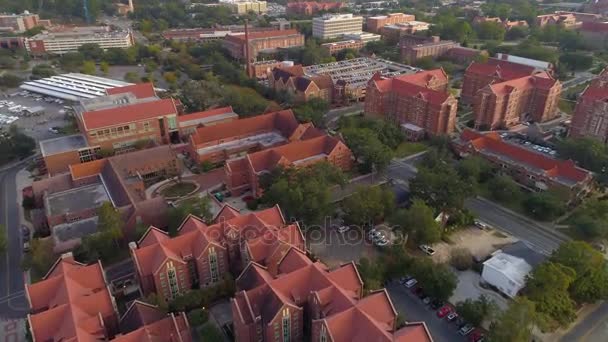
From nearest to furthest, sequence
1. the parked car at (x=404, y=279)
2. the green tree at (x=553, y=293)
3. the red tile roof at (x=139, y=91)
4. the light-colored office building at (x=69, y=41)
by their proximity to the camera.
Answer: the green tree at (x=553, y=293)
the parked car at (x=404, y=279)
the red tile roof at (x=139, y=91)
the light-colored office building at (x=69, y=41)

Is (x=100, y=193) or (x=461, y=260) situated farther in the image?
(x=100, y=193)

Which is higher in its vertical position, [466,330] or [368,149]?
[368,149]

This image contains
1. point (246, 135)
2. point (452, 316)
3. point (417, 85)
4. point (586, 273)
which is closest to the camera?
point (452, 316)

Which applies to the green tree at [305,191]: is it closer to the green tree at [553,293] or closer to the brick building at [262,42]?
the green tree at [553,293]

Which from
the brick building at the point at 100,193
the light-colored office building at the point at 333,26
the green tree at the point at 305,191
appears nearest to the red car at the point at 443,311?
the green tree at the point at 305,191

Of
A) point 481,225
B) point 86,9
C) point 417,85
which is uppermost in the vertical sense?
point 86,9

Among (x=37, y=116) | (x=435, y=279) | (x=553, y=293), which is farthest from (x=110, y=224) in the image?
(x=37, y=116)

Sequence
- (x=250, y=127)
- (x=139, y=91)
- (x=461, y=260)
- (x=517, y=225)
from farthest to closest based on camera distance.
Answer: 1. (x=139, y=91)
2. (x=250, y=127)
3. (x=517, y=225)
4. (x=461, y=260)

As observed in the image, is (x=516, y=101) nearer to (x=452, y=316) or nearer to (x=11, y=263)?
(x=452, y=316)
